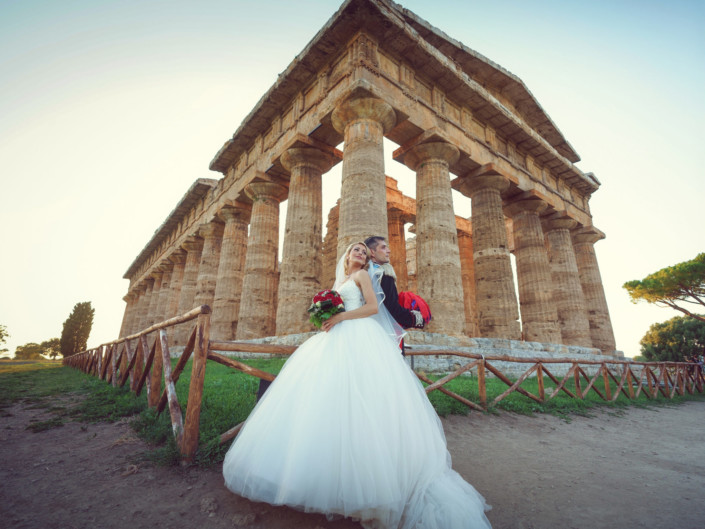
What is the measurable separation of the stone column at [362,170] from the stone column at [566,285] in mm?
10159

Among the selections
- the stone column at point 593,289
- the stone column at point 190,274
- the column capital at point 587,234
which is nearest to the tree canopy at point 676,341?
the stone column at point 593,289

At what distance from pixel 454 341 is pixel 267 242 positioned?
28.8 ft

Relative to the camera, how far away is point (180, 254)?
22.9 m

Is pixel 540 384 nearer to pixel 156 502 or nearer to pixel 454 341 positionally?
pixel 454 341

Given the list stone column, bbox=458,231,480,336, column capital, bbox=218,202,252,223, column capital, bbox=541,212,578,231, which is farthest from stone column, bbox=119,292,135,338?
column capital, bbox=541,212,578,231

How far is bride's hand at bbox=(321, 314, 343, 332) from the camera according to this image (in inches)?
106

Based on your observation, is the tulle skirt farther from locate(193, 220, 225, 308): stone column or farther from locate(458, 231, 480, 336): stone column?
locate(458, 231, 480, 336): stone column

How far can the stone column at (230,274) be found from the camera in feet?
47.2

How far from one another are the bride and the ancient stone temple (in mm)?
7184

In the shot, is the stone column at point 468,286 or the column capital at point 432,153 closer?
the column capital at point 432,153

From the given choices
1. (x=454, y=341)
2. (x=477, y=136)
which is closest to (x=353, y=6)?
(x=477, y=136)

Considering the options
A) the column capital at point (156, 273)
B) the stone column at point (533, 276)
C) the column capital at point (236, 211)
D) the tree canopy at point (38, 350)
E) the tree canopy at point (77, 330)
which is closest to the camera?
the stone column at point (533, 276)

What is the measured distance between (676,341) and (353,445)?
3818cm

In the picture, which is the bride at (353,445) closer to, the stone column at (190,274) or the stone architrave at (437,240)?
the stone architrave at (437,240)
